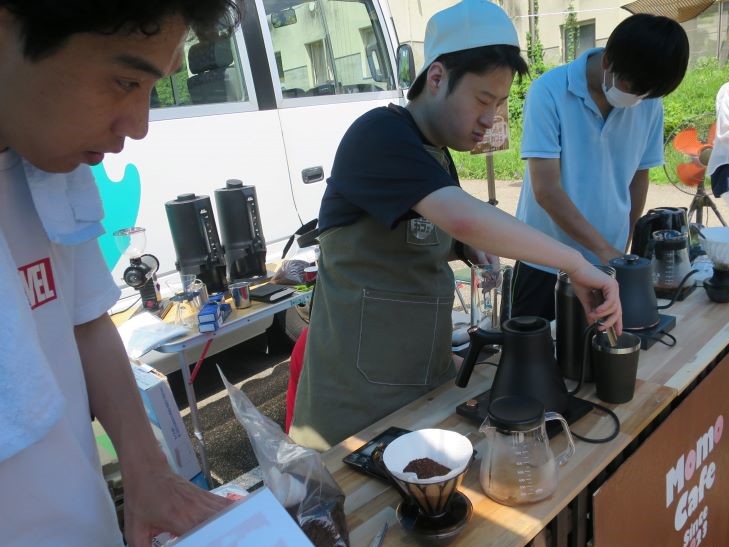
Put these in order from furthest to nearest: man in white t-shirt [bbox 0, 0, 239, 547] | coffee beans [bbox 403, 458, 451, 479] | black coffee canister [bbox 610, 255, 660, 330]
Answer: black coffee canister [bbox 610, 255, 660, 330] → coffee beans [bbox 403, 458, 451, 479] → man in white t-shirt [bbox 0, 0, 239, 547]

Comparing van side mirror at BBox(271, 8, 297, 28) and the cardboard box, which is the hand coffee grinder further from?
van side mirror at BBox(271, 8, 297, 28)

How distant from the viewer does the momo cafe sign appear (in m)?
1.23

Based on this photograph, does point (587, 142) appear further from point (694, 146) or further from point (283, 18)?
point (694, 146)

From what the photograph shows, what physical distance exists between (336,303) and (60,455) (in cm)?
75

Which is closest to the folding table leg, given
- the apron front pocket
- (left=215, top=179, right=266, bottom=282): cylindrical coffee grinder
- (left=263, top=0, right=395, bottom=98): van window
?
(left=215, top=179, right=266, bottom=282): cylindrical coffee grinder

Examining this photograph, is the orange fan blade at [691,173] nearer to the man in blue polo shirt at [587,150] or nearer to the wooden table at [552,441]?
the man in blue polo shirt at [587,150]

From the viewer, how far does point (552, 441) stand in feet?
3.92

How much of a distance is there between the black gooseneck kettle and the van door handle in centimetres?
264

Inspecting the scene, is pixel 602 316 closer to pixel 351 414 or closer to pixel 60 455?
pixel 351 414

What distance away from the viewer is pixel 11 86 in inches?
24.1

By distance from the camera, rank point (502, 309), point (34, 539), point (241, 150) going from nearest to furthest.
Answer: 1. point (34, 539)
2. point (502, 309)
3. point (241, 150)

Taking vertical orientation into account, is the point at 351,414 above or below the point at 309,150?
below

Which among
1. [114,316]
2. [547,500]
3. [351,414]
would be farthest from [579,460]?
[114,316]

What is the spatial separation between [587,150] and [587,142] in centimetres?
3
